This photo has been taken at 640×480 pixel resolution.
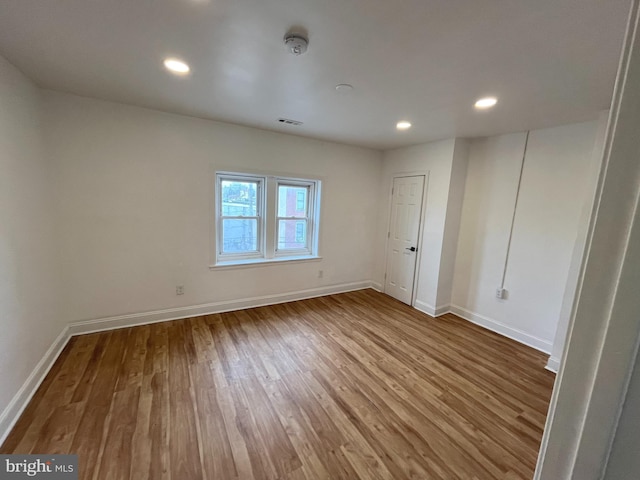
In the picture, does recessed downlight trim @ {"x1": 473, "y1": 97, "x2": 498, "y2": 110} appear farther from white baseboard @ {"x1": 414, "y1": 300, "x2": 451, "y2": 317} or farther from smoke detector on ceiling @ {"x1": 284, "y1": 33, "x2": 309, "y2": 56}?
white baseboard @ {"x1": 414, "y1": 300, "x2": 451, "y2": 317}

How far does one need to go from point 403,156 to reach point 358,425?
359 centimetres

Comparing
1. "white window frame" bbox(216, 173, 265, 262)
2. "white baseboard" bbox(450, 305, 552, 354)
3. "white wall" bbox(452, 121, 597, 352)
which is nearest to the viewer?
"white wall" bbox(452, 121, 597, 352)

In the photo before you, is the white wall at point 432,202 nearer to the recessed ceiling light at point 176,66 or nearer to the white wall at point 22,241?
the recessed ceiling light at point 176,66

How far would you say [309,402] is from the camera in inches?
79.8

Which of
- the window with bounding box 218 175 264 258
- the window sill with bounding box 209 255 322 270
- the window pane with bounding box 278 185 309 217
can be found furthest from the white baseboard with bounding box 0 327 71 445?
the window pane with bounding box 278 185 309 217

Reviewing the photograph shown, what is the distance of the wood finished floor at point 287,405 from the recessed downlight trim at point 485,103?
95.7 inches

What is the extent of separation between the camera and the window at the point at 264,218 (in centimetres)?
353

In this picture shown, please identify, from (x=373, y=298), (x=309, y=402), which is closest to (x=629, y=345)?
(x=309, y=402)

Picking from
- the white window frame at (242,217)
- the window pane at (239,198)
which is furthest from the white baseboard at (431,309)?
the window pane at (239,198)

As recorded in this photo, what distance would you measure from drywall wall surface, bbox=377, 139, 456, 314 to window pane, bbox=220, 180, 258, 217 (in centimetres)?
231

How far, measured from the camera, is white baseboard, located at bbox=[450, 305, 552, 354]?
296cm

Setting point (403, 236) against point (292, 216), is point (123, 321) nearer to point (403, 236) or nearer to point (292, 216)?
point (292, 216)

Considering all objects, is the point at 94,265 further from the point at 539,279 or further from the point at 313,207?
the point at 539,279

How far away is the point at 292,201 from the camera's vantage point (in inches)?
Answer: 158
